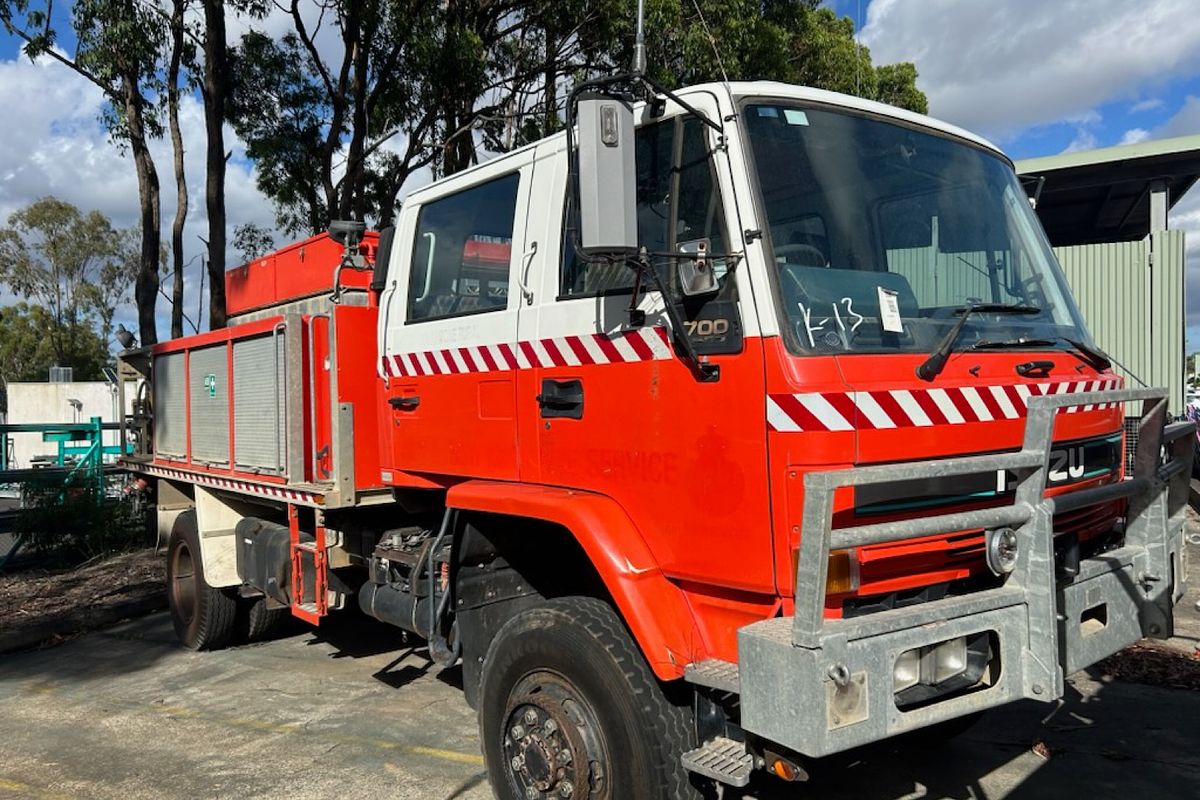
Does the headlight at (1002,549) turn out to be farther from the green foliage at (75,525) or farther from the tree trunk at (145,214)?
the tree trunk at (145,214)

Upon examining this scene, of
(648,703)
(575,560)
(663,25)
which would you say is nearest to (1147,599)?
(648,703)

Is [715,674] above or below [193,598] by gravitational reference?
above

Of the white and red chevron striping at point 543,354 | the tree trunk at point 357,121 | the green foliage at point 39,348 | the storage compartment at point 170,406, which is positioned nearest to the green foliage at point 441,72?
the tree trunk at point 357,121

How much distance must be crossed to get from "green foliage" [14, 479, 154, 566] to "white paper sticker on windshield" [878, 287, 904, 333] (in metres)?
9.06

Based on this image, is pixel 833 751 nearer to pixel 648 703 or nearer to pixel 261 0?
pixel 648 703

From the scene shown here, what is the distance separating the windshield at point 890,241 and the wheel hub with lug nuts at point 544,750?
1.53m

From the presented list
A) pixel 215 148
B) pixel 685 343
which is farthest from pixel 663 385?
pixel 215 148

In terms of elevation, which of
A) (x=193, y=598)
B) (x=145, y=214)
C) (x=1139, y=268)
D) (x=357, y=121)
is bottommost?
(x=193, y=598)

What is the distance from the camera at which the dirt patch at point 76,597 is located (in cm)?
718

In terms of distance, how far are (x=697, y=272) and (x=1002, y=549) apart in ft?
3.87

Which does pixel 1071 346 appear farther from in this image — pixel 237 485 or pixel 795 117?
pixel 237 485

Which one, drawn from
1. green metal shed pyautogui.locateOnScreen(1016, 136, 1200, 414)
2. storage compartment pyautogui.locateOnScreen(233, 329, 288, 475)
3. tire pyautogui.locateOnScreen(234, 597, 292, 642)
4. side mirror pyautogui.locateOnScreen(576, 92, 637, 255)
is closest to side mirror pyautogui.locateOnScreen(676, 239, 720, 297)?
side mirror pyautogui.locateOnScreen(576, 92, 637, 255)

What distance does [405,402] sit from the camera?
425cm

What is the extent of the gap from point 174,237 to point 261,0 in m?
3.53
